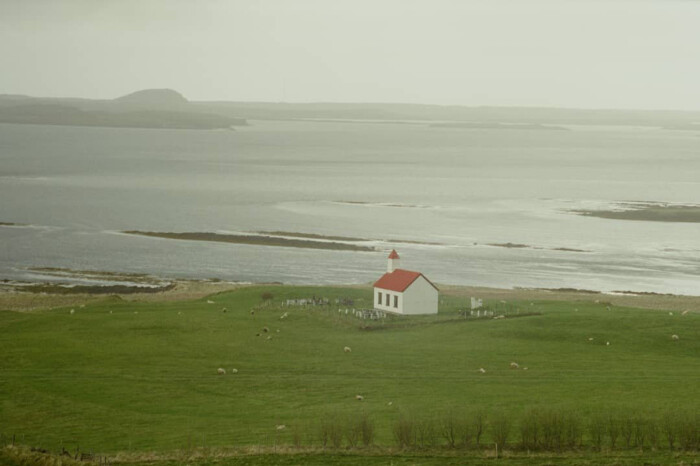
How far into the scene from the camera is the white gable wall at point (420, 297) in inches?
2559

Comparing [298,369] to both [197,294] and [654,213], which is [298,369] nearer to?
[197,294]

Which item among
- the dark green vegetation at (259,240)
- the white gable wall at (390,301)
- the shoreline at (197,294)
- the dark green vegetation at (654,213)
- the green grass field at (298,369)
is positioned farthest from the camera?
the dark green vegetation at (654,213)

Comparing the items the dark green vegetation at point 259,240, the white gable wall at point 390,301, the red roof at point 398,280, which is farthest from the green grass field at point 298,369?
the dark green vegetation at point 259,240

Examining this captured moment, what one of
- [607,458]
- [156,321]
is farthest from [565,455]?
[156,321]

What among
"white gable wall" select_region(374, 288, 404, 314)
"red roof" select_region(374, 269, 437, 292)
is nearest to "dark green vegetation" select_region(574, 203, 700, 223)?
"red roof" select_region(374, 269, 437, 292)

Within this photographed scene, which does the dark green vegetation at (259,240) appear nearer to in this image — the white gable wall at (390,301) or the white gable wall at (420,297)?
the white gable wall at (390,301)

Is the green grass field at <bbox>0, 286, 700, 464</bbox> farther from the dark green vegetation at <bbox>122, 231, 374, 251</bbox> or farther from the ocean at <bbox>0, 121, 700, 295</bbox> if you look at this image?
the dark green vegetation at <bbox>122, 231, 374, 251</bbox>

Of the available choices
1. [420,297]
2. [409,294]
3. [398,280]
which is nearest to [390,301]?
[398,280]

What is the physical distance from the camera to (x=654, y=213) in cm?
14175

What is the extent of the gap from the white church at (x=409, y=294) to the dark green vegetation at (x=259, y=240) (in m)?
42.6

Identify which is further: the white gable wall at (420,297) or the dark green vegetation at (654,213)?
the dark green vegetation at (654,213)

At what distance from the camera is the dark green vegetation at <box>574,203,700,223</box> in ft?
452

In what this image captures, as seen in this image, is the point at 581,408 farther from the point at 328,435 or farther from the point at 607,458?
the point at 328,435

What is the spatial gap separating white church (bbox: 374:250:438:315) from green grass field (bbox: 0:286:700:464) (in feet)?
5.10
